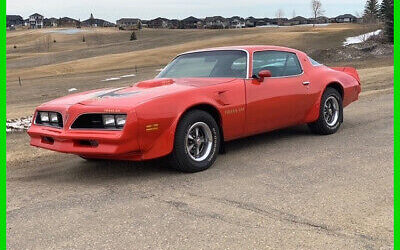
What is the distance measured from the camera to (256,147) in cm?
643

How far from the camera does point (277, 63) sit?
21.7 ft

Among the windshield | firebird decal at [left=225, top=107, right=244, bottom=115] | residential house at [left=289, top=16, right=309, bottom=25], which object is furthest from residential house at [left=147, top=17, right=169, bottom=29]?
firebird decal at [left=225, top=107, right=244, bottom=115]

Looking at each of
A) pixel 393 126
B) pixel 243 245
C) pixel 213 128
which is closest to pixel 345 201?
pixel 243 245

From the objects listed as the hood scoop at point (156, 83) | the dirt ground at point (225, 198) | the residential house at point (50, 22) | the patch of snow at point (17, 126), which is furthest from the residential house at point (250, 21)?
the hood scoop at point (156, 83)

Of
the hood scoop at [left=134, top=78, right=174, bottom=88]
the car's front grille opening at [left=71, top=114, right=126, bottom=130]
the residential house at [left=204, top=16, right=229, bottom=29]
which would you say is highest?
the residential house at [left=204, top=16, right=229, bottom=29]

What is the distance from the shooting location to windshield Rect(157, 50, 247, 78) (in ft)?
19.9

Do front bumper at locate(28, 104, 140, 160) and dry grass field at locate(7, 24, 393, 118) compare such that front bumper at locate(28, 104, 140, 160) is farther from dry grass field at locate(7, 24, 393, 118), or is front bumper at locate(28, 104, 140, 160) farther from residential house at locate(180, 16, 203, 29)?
residential house at locate(180, 16, 203, 29)

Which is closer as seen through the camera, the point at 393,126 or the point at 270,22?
the point at 393,126

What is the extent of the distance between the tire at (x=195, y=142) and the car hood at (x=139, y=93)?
0.39 m

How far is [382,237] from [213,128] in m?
2.44

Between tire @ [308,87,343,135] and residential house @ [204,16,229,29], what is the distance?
426 feet

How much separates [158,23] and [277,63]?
5981 inches

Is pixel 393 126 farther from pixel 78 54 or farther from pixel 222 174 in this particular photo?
pixel 78 54

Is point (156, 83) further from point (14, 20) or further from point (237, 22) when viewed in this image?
point (14, 20)
